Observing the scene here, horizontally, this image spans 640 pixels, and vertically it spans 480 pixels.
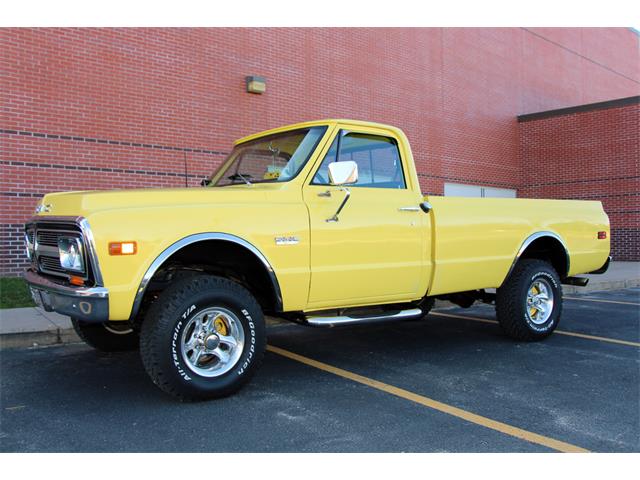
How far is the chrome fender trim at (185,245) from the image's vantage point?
3922mm

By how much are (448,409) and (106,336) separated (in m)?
3.18

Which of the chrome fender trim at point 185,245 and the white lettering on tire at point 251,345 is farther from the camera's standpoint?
the white lettering on tire at point 251,345

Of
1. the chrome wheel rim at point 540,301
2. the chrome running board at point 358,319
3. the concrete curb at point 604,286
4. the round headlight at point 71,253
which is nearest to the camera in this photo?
the round headlight at point 71,253

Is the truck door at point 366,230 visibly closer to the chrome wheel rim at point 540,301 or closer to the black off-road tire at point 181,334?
the black off-road tire at point 181,334

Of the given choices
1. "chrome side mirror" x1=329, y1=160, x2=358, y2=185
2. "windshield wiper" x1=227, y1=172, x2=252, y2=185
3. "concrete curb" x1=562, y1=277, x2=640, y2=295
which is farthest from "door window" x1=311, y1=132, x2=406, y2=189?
"concrete curb" x1=562, y1=277, x2=640, y2=295

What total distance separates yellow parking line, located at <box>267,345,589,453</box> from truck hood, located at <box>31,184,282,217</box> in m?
1.70

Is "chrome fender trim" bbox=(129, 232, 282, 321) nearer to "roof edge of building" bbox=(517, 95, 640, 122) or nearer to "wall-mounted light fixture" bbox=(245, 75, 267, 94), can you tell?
"wall-mounted light fixture" bbox=(245, 75, 267, 94)

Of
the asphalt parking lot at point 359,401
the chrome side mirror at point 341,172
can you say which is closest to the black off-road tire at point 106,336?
the asphalt parking lot at point 359,401

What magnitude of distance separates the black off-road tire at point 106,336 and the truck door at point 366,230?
6.00 ft

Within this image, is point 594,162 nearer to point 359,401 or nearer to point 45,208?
point 359,401

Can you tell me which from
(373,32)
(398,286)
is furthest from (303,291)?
(373,32)

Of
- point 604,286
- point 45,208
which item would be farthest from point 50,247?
point 604,286
